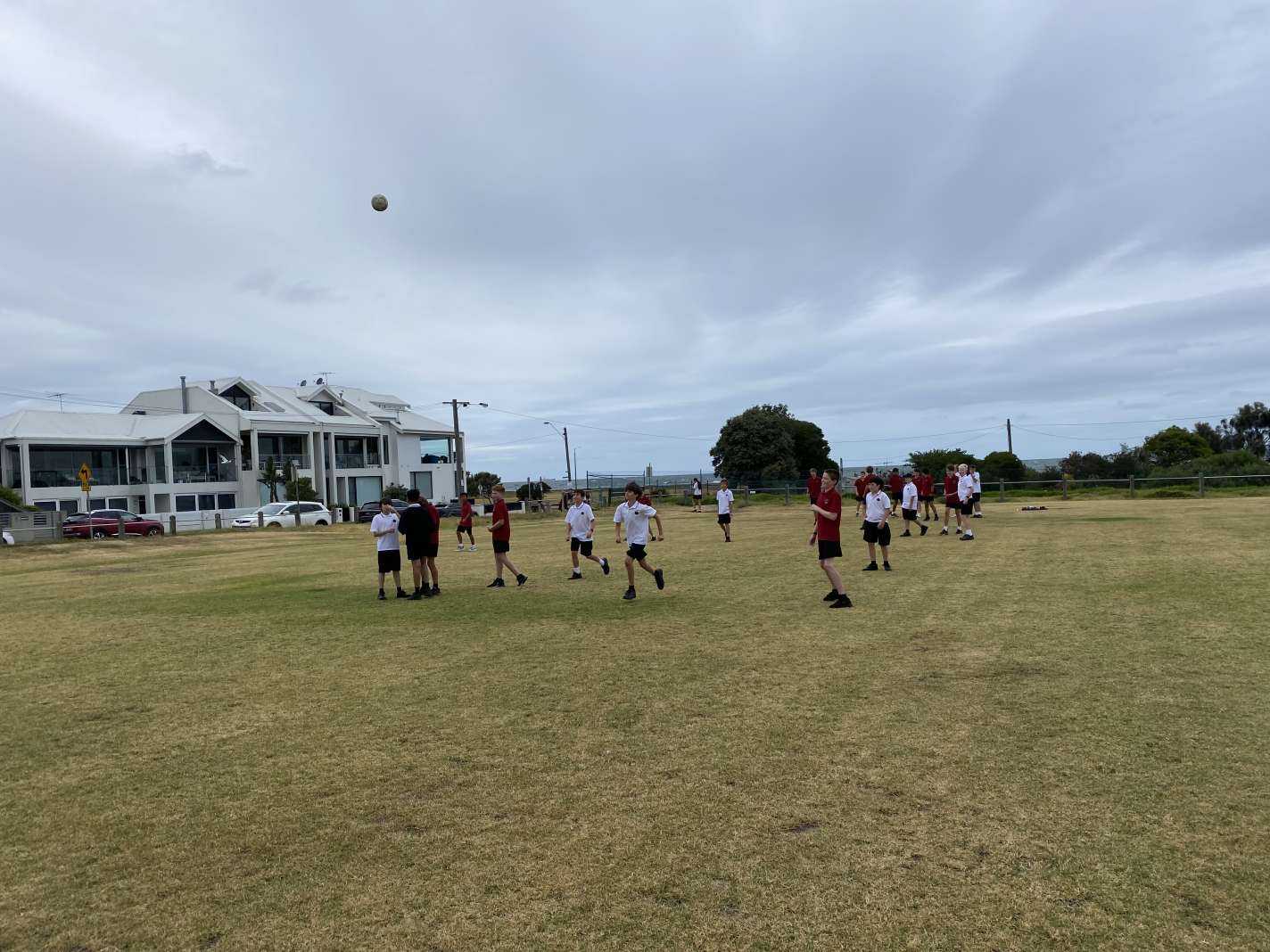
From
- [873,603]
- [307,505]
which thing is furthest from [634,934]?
[307,505]

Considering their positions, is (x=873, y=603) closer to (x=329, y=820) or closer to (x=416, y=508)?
(x=416, y=508)

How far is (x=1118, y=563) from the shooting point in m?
14.6

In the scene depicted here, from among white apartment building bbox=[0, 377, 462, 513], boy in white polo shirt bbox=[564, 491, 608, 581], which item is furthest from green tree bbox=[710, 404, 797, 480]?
boy in white polo shirt bbox=[564, 491, 608, 581]

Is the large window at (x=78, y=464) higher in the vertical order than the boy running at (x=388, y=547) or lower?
higher

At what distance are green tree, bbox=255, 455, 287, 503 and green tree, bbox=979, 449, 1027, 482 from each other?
46.5 metres

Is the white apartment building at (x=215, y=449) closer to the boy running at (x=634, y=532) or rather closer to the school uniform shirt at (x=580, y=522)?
the school uniform shirt at (x=580, y=522)

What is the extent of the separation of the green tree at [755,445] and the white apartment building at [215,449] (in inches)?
923

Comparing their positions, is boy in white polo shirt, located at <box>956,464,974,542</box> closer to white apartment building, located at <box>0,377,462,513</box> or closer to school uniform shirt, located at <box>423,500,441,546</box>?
school uniform shirt, located at <box>423,500,441,546</box>

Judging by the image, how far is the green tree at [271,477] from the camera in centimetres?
5538

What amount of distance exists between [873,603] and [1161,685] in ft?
15.5

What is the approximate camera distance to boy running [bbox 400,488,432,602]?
45.0 feet

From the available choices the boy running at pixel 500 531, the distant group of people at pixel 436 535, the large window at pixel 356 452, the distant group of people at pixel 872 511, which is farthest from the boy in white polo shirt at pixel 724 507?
the large window at pixel 356 452

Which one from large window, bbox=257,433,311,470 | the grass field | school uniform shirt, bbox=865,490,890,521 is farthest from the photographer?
large window, bbox=257,433,311,470

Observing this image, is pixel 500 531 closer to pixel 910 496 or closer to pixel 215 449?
pixel 910 496
